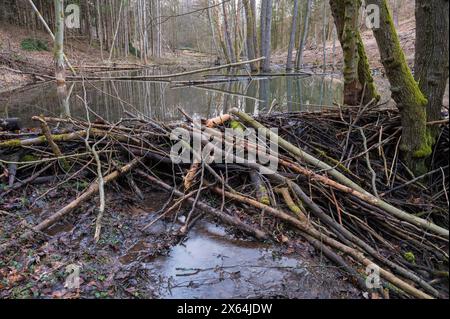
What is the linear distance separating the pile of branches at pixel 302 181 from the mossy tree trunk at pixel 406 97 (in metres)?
0.20

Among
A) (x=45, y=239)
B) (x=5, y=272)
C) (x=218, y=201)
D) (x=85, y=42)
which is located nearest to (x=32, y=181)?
(x=45, y=239)

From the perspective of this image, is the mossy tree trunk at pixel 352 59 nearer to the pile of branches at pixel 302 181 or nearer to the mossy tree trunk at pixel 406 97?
the pile of branches at pixel 302 181

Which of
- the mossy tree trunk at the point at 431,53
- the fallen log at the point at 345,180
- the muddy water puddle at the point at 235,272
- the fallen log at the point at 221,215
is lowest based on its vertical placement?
the muddy water puddle at the point at 235,272

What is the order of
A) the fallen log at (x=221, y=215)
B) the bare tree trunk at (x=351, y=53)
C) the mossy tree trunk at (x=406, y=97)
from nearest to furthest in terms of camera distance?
the fallen log at (x=221, y=215) < the mossy tree trunk at (x=406, y=97) < the bare tree trunk at (x=351, y=53)

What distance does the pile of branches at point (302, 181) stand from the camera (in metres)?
3.07

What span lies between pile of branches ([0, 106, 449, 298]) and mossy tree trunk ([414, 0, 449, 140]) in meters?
0.33

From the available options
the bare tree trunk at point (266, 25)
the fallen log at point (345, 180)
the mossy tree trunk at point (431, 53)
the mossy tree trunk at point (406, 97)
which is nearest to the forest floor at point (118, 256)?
the fallen log at point (345, 180)

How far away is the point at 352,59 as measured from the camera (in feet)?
20.1

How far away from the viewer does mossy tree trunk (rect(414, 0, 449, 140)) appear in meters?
3.62

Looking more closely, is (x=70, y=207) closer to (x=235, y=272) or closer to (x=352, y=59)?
(x=235, y=272)

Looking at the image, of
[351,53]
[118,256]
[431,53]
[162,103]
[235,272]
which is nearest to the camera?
[235,272]

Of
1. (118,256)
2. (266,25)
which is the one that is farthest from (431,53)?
(266,25)

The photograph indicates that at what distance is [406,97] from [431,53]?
0.54 m
